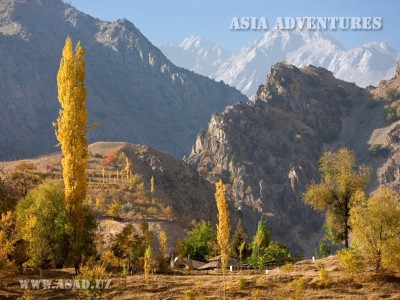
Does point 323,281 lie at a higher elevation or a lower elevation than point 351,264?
lower

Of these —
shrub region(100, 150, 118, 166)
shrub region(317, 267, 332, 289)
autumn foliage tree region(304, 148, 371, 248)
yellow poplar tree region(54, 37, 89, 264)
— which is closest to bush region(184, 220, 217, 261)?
autumn foliage tree region(304, 148, 371, 248)

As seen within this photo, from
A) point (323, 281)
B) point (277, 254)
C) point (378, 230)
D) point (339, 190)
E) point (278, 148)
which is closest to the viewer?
point (323, 281)

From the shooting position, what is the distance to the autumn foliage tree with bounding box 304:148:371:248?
50344mm

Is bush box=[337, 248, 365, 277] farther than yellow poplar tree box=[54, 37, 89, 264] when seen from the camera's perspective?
Yes

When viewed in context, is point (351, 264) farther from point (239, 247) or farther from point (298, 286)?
point (239, 247)

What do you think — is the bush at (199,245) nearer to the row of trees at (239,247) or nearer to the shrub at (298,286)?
the row of trees at (239,247)

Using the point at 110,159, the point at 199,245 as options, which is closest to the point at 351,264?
the point at 199,245

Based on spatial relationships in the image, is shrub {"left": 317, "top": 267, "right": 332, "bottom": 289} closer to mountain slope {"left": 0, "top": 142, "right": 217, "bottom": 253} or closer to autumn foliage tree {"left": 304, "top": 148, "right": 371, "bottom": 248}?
autumn foliage tree {"left": 304, "top": 148, "right": 371, "bottom": 248}

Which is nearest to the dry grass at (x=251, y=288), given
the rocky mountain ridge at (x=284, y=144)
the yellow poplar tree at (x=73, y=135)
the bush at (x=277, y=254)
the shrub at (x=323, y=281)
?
the shrub at (x=323, y=281)

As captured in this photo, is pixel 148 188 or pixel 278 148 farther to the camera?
pixel 278 148

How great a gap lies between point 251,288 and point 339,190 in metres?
22.8

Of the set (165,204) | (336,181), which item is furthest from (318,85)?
(336,181)

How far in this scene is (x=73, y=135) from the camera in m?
34.6

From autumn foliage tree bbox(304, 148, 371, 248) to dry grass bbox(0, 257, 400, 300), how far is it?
15456 millimetres
